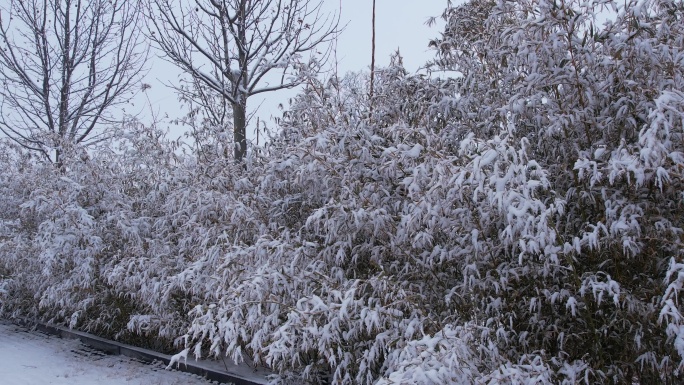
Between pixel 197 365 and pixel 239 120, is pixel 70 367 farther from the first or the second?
pixel 239 120

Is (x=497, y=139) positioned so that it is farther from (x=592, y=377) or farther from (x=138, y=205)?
(x=138, y=205)

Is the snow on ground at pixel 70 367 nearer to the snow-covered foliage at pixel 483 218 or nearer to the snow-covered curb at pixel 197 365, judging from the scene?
the snow-covered curb at pixel 197 365

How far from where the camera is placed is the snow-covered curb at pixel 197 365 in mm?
4730

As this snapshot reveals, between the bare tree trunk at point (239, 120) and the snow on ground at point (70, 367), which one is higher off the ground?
the bare tree trunk at point (239, 120)

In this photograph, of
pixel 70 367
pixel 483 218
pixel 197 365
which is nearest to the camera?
pixel 483 218

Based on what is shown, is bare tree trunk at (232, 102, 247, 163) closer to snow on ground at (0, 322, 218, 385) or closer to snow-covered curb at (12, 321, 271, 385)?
snow-covered curb at (12, 321, 271, 385)

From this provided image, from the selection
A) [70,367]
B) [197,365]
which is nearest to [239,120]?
[197,365]

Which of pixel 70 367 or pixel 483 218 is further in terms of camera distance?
pixel 70 367

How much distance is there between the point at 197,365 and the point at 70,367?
1.34 m

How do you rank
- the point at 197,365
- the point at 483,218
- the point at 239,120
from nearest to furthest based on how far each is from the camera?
the point at 483,218 → the point at 197,365 → the point at 239,120

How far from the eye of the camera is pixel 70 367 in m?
5.50

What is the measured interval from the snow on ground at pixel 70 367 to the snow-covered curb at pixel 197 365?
2.7 inches

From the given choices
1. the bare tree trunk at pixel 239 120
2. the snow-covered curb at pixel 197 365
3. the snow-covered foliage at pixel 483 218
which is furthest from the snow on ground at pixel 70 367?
the bare tree trunk at pixel 239 120

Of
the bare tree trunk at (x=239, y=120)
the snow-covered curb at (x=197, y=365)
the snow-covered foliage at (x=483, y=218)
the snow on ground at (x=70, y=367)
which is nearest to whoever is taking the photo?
the snow-covered foliage at (x=483, y=218)
